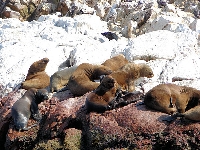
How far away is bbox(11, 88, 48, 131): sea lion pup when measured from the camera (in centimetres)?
780

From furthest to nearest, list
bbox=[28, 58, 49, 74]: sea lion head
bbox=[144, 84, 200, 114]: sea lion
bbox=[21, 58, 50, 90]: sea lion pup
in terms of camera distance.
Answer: bbox=[28, 58, 49, 74]: sea lion head < bbox=[21, 58, 50, 90]: sea lion pup < bbox=[144, 84, 200, 114]: sea lion

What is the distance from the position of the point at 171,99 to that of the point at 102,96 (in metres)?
1.44

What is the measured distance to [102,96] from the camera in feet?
24.2

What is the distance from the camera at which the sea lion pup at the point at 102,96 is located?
7.03m

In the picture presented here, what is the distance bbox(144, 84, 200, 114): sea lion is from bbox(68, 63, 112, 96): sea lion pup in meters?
1.93

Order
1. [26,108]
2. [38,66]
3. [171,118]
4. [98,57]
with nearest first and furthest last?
[171,118], [26,108], [38,66], [98,57]

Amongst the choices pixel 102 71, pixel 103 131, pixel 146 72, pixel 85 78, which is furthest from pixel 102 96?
pixel 146 72

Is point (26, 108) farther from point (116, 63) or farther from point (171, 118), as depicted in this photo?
point (171, 118)

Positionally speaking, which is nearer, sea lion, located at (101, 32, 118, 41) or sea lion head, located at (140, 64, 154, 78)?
sea lion head, located at (140, 64, 154, 78)

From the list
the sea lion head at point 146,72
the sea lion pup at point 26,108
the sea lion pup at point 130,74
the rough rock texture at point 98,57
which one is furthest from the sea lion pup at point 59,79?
the sea lion head at point 146,72

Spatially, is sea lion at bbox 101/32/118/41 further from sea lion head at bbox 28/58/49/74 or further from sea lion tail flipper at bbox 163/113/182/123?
sea lion tail flipper at bbox 163/113/182/123

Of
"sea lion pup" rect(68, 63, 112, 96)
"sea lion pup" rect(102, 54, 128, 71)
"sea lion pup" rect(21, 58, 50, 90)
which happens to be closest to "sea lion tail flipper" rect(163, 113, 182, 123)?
"sea lion pup" rect(68, 63, 112, 96)

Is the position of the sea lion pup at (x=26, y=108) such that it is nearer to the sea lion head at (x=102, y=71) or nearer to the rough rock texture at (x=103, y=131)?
the rough rock texture at (x=103, y=131)

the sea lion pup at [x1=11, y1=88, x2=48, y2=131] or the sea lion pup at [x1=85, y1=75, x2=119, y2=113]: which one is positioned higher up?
the sea lion pup at [x1=85, y1=75, x2=119, y2=113]
